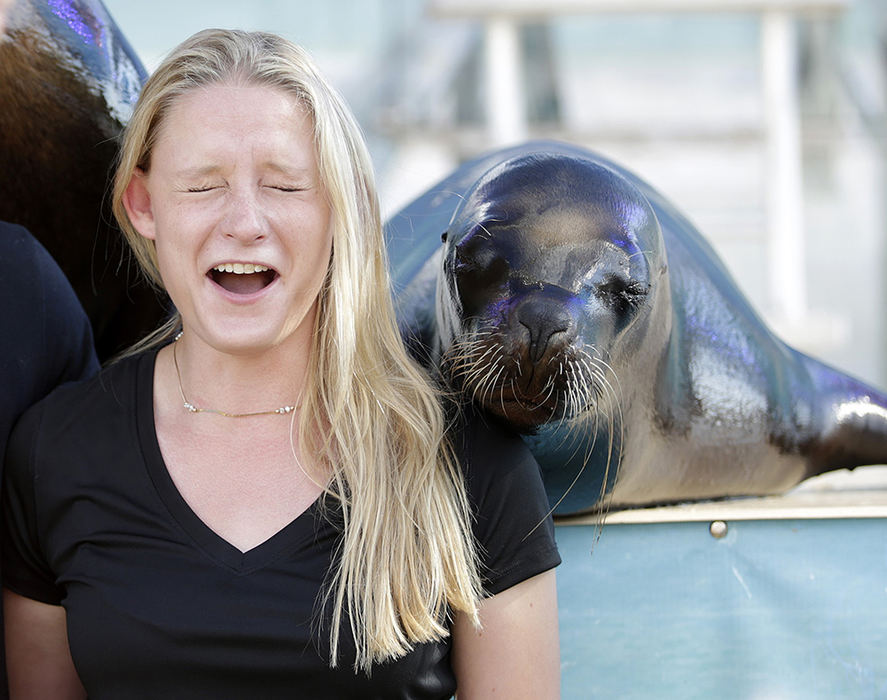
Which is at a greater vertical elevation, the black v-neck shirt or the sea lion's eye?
the sea lion's eye

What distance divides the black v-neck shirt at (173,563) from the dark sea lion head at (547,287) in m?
0.11

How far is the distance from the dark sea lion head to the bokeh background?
254 inches

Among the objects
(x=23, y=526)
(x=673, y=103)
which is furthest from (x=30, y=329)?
(x=673, y=103)

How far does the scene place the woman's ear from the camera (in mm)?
1664

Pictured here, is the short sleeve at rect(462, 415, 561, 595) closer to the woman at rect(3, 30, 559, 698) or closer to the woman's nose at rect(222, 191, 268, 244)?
the woman at rect(3, 30, 559, 698)

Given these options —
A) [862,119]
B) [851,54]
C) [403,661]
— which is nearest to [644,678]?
[403,661]

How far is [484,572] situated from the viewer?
152cm

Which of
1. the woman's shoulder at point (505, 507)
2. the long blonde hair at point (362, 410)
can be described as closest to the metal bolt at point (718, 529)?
the woman's shoulder at point (505, 507)

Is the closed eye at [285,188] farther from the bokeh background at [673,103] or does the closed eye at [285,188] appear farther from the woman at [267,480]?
the bokeh background at [673,103]

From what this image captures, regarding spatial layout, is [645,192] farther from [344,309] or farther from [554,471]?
[344,309]

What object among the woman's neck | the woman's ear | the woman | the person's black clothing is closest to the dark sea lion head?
the woman

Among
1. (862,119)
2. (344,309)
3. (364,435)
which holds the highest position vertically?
(344,309)

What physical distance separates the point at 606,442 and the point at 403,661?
1.64ft

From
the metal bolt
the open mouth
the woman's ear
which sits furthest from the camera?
the metal bolt
